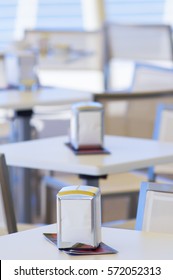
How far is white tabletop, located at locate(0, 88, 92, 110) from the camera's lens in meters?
5.09

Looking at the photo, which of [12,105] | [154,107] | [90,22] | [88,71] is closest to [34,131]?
[12,105]

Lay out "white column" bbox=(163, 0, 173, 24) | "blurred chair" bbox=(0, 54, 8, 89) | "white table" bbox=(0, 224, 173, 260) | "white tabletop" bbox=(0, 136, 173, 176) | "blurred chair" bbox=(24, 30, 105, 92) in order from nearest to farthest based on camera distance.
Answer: "white table" bbox=(0, 224, 173, 260) → "white tabletop" bbox=(0, 136, 173, 176) → "blurred chair" bbox=(0, 54, 8, 89) → "blurred chair" bbox=(24, 30, 105, 92) → "white column" bbox=(163, 0, 173, 24)

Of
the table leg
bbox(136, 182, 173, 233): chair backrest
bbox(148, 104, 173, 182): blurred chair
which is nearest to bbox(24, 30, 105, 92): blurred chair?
the table leg

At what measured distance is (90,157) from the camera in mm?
3717

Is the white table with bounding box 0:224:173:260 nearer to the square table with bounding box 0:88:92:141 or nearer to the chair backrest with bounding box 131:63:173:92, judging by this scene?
the square table with bounding box 0:88:92:141

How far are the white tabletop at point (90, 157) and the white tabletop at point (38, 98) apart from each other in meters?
0.97

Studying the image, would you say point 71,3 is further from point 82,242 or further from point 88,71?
point 82,242

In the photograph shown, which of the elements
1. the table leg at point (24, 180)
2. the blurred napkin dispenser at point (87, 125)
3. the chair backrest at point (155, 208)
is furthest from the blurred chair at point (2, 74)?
the chair backrest at point (155, 208)

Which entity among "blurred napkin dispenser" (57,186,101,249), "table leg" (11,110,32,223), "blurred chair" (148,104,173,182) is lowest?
"table leg" (11,110,32,223)

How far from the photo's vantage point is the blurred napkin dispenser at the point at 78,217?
216cm

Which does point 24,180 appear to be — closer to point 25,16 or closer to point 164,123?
point 164,123

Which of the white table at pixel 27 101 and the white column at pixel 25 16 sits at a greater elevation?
the white column at pixel 25 16

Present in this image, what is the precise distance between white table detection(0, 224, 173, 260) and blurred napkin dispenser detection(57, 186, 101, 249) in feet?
0.16

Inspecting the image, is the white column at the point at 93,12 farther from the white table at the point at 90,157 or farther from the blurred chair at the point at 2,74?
the white table at the point at 90,157
